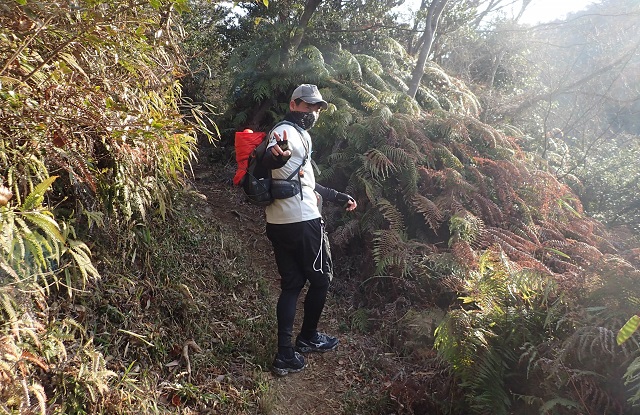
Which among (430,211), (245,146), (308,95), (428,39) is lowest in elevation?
(430,211)

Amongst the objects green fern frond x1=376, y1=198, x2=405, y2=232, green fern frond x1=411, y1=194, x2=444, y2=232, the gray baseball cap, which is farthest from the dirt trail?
the gray baseball cap

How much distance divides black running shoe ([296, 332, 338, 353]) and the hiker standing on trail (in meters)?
0.22

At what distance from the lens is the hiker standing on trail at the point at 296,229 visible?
373cm

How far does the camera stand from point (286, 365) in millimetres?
3877

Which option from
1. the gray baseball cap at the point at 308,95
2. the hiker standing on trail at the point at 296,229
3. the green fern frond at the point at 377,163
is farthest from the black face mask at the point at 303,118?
the green fern frond at the point at 377,163

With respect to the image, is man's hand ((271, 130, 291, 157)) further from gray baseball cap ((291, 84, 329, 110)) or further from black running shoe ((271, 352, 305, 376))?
black running shoe ((271, 352, 305, 376))

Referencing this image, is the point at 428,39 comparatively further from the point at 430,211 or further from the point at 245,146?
the point at 245,146

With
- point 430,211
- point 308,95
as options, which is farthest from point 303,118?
point 430,211

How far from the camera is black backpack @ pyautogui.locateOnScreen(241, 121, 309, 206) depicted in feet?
12.0

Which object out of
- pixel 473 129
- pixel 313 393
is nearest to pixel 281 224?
pixel 313 393

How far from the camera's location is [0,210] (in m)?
2.11

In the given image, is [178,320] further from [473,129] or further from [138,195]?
[473,129]

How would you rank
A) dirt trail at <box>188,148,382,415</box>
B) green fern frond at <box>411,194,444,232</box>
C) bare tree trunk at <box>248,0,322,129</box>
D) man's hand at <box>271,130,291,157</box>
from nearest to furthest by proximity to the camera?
man's hand at <box>271,130,291,157</box> < dirt trail at <box>188,148,382,415</box> < green fern frond at <box>411,194,444,232</box> < bare tree trunk at <box>248,0,322,129</box>

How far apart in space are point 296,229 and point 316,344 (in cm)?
128
